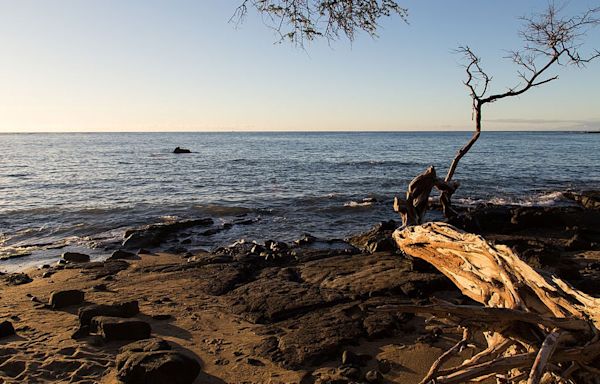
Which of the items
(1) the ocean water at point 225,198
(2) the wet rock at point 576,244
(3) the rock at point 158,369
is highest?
(3) the rock at point 158,369

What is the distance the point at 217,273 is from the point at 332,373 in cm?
481

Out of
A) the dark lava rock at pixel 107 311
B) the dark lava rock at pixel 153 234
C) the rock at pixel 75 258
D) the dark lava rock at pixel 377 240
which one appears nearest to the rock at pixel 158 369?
the dark lava rock at pixel 107 311

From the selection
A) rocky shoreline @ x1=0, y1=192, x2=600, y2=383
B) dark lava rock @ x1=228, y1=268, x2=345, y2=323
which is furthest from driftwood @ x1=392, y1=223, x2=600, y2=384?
dark lava rock @ x1=228, y1=268, x2=345, y2=323

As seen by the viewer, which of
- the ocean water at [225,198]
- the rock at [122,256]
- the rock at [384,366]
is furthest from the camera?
the ocean water at [225,198]

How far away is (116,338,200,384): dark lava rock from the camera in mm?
5012

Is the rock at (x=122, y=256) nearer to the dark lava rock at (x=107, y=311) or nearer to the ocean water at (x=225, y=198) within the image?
the ocean water at (x=225, y=198)

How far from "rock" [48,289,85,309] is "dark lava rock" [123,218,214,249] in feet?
17.2

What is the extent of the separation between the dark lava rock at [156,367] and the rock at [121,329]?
0.86 m

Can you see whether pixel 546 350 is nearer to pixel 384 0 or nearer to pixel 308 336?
pixel 308 336

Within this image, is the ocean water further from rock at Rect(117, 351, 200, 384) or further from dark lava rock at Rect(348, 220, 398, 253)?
rock at Rect(117, 351, 200, 384)

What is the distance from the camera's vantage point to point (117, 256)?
11.9m

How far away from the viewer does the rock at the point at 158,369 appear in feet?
16.4

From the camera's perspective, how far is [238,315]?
23.7 feet

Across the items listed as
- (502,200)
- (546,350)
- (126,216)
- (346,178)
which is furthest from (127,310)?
(346,178)
